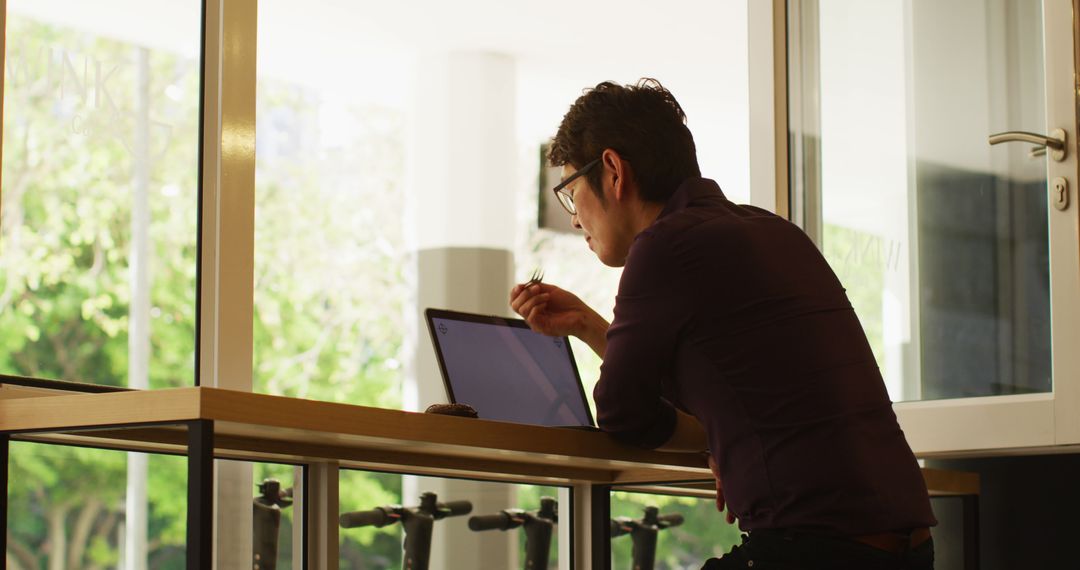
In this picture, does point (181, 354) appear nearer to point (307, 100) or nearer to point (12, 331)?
point (12, 331)

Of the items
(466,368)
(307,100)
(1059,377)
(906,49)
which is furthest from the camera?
(307,100)

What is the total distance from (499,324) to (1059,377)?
1105mm

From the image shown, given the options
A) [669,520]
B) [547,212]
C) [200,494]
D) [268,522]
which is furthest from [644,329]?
[547,212]

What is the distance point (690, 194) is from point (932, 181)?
4.57 ft

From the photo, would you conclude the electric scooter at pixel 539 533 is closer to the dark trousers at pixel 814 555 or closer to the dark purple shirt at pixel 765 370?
the dark purple shirt at pixel 765 370

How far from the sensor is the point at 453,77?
6500mm

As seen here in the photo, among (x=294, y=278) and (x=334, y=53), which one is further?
(x=294, y=278)

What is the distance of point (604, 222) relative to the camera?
1769 millimetres

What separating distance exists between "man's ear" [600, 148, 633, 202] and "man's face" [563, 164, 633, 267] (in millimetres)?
10

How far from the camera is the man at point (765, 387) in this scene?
4.51 feet

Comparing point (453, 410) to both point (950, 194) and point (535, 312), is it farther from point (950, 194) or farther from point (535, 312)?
point (950, 194)

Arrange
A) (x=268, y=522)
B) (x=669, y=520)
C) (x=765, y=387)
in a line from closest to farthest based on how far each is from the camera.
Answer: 1. (x=765, y=387)
2. (x=268, y=522)
3. (x=669, y=520)

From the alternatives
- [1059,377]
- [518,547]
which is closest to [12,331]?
[1059,377]

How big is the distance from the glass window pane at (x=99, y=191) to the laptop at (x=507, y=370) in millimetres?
491
